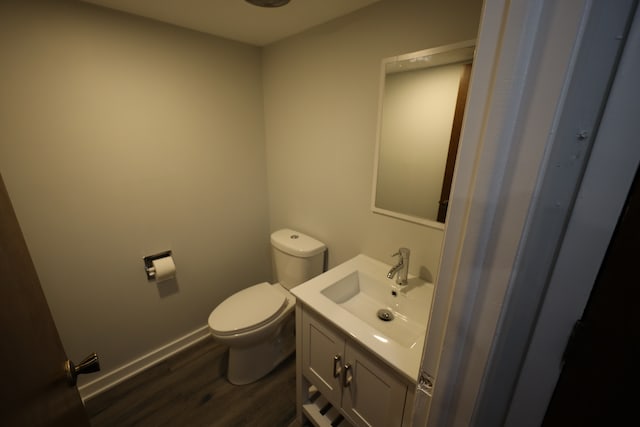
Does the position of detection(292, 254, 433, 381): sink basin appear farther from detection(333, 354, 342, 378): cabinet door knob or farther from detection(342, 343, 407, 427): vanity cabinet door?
detection(333, 354, 342, 378): cabinet door knob

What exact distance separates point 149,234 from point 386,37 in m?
1.77

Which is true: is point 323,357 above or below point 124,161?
below

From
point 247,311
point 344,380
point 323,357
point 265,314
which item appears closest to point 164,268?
point 247,311

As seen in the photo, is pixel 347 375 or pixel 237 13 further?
pixel 237 13

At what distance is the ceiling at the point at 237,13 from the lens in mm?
1196

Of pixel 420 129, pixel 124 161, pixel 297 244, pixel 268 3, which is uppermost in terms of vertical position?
pixel 268 3

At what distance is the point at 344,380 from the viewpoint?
42.6 inches

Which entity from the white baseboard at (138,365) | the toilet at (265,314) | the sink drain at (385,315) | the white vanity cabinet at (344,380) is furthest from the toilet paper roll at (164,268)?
the sink drain at (385,315)

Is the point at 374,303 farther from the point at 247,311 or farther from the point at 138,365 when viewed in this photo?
the point at 138,365

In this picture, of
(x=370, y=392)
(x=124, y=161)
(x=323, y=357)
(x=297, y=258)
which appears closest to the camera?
(x=370, y=392)

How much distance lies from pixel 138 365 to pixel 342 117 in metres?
2.14

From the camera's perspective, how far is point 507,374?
50cm

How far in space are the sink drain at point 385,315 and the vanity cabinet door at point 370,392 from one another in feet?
0.92

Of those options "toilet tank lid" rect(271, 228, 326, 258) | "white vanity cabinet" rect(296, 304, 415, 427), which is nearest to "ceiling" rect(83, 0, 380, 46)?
"toilet tank lid" rect(271, 228, 326, 258)
